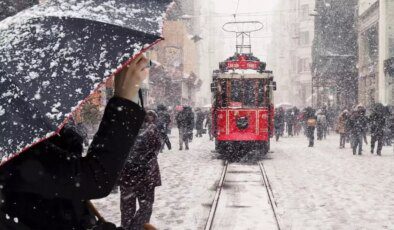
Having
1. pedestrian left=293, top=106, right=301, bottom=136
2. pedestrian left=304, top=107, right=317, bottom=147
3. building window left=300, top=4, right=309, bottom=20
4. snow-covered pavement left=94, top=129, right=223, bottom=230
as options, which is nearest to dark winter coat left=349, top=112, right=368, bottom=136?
pedestrian left=304, top=107, right=317, bottom=147

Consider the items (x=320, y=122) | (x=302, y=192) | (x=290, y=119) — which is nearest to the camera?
(x=302, y=192)

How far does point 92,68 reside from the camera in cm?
179

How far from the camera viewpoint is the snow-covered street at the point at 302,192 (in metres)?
7.81

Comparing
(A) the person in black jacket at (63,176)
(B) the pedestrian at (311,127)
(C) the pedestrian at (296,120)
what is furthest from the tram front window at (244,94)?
(A) the person in black jacket at (63,176)

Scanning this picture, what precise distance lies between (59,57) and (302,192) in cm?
906

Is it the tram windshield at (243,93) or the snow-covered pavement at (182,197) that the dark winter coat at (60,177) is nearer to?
the snow-covered pavement at (182,197)

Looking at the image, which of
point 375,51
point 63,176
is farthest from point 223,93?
point 375,51

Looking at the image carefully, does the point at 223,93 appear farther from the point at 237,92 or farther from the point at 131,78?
the point at 131,78

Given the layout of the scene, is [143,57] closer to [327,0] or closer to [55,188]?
[55,188]

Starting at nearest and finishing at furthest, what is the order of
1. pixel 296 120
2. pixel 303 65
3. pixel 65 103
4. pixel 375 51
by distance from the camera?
pixel 65 103
pixel 296 120
pixel 375 51
pixel 303 65

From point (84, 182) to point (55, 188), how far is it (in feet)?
0.26

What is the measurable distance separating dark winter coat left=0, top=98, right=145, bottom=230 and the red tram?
16019mm

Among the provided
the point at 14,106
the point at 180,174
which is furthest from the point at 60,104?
the point at 180,174

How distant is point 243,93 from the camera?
18141 millimetres
